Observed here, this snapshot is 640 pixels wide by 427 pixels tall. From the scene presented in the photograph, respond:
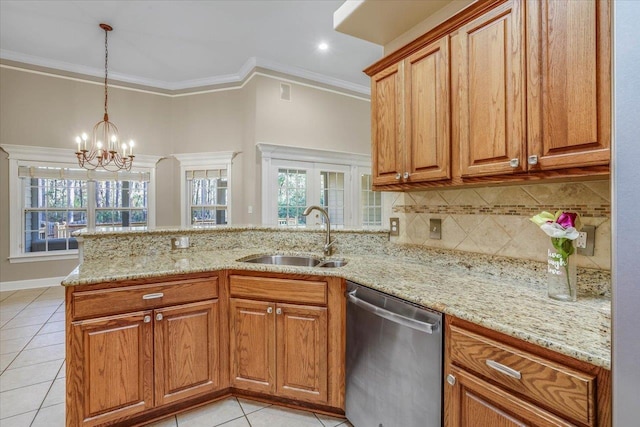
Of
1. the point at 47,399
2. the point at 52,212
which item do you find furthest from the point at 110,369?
the point at 52,212

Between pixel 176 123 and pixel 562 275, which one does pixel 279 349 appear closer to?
pixel 562 275

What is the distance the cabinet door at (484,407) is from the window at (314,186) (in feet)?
12.1

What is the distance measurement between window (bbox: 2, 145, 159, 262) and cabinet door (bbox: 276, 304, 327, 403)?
14.6 feet

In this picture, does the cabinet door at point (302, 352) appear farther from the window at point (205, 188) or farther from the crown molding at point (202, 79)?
the crown molding at point (202, 79)

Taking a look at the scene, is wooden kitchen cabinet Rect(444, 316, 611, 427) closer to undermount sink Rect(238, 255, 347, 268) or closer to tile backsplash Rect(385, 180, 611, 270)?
tile backsplash Rect(385, 180, 611, 270)

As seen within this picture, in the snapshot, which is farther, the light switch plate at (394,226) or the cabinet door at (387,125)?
the light switch plate at (394,226)

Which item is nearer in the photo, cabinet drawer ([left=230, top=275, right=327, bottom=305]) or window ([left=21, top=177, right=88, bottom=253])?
cabinet drawer ([left=230, top=275, right=327, bottom=305])

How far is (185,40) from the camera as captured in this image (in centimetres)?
406

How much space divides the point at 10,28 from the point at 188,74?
2.08 meters

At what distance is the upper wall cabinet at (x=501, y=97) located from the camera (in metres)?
1.12

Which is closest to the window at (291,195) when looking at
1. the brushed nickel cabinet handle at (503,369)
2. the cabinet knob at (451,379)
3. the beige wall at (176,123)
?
the beige wall at (176,123)

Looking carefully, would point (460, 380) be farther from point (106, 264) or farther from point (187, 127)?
point (187, 127)

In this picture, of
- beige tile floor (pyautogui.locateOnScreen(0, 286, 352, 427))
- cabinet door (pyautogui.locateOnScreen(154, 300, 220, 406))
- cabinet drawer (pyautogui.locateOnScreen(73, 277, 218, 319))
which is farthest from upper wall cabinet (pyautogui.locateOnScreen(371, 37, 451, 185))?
beige tile floor (pyautogui.locateOnScreen(0, 286, 352, 427))

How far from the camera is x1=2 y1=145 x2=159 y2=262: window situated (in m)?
4.57
